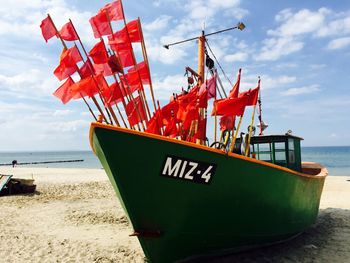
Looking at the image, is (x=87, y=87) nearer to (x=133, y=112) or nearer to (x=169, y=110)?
(x=133, y=112)

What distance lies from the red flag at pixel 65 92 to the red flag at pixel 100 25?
46.1 inches

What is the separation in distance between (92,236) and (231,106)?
17.0 feet

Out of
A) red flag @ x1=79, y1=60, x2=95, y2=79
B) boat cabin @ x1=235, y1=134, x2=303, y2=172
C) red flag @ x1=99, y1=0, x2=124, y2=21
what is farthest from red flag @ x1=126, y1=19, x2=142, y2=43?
boat cabin @ x1=235, y1=134, x2=303, y2=172

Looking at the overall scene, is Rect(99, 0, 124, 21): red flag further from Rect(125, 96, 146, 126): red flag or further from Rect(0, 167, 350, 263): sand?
Rect(0, 167, 350, 263): sand

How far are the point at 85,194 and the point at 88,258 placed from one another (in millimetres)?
10173

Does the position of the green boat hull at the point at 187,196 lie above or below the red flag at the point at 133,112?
below

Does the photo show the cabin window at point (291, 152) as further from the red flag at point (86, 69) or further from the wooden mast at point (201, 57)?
the red flag at point (86, 69)

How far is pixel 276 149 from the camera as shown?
8.77 m

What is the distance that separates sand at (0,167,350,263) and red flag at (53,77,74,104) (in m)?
3.47

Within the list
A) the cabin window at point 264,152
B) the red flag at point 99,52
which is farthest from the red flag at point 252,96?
the red flag at point 99,52

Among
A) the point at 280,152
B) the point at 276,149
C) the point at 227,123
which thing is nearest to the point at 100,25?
the point at 227,123

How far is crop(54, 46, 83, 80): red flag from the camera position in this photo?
683 centimetres

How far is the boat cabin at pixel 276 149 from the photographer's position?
8695 mm

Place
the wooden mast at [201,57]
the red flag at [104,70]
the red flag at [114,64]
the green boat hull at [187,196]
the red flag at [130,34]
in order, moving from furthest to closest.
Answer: the wooden mast at [201,57] < the red flag at [104,70] < the red flag at [130,34] < the red flag at [114,64] < the green boat hull at [187,196]
